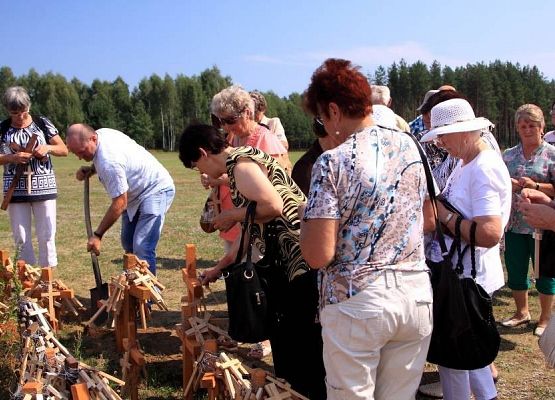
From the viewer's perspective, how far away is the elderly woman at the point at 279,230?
9.71ft

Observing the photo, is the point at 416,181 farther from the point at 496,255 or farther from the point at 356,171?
the point at 496,255

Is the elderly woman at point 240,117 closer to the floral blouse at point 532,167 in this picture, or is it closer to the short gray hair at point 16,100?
the floral blouse at point 532,167

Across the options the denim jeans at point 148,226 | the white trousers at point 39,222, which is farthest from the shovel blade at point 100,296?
the white trousers at point 39,222

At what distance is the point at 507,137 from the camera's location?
68688 mm

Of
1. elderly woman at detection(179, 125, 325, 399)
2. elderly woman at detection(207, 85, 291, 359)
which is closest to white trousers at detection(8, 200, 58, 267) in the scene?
elderly woman at detection(207, 85, 291, 359)

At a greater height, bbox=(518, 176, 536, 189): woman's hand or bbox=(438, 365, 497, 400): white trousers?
bbox=(518, 176, 536, 189): woman's hand

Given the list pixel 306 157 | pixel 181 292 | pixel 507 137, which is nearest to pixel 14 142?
pixel 181 292

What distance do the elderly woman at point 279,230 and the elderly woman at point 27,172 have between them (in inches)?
112

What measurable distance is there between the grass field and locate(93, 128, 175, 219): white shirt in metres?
1.12

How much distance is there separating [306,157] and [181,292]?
9.94 feet

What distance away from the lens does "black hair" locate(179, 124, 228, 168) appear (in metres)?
3.41

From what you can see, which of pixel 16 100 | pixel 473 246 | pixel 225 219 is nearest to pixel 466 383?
pixel 473 246

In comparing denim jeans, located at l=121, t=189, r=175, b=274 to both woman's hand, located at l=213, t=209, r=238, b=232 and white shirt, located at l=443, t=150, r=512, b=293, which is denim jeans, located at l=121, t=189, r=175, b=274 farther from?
white shirt, located at l=443, t=150, r=512, b=293

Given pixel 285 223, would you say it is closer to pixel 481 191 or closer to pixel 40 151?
pixel 481 191
